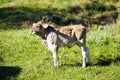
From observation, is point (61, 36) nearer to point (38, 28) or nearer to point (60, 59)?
point (38, 28)

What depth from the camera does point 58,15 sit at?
22.2 m

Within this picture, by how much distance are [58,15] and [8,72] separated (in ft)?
32.2

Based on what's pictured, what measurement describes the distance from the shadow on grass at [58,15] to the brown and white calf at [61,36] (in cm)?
847

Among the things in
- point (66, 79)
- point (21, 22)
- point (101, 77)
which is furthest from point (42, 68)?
point (21, 22)

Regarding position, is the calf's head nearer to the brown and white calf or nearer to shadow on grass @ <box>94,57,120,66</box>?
the brown and white calf

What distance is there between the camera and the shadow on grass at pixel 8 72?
12.5 metres

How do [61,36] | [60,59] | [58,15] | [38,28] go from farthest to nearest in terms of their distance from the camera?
[58,15] < [60,59] < [61,36] < [38,28]

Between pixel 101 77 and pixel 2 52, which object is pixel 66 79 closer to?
pixel 101 77

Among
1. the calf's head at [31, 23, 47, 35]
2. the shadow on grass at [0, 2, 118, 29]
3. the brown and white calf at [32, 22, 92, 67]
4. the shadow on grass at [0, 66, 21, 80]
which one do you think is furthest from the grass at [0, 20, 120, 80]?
the shadow on grass at [0, 2, 118, 29]

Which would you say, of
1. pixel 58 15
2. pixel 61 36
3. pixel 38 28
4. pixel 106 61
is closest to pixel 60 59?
pixel 61 36

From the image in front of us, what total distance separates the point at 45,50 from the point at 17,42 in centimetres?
196

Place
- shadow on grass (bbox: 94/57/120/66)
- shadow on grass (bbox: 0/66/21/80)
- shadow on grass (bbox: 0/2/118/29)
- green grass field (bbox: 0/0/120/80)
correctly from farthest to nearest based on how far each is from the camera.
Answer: shadow on grass (bbox: 0/2/118/29), shadow on grass (bbox: 94/57/120/66), shadow on grass (bbox: 0/66/21/80), green grass field (bbox: 0/0/120/80)

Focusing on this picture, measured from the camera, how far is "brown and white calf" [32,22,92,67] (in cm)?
1227

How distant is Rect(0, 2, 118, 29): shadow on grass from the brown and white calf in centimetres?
847
